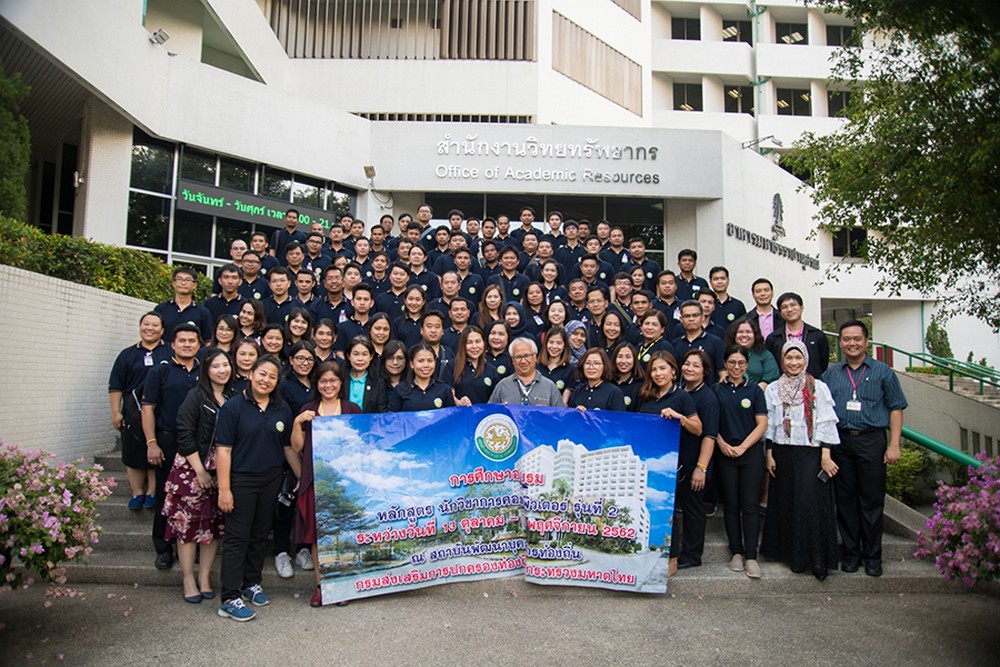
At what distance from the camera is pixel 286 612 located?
203 inches

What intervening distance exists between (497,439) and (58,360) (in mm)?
4788

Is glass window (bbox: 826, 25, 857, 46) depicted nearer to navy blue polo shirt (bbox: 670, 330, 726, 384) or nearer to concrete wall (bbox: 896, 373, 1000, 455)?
concrete wall (bbox: 896, 373, 1000, 455)

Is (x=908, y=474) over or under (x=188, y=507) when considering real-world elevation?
under

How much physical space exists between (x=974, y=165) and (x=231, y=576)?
26.0ft

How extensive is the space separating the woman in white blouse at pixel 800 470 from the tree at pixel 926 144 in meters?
3.41

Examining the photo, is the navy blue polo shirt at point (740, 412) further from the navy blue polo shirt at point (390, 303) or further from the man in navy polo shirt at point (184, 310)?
the man in navy polo shirt at point (184, 310)

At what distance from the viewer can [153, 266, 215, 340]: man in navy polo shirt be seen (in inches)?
286

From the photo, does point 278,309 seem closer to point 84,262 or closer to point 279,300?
point 279,300

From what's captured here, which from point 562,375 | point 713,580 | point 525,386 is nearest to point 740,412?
point 713,580

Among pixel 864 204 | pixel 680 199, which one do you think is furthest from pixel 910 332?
pixel 864 204

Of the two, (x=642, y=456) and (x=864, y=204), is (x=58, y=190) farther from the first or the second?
(x=864, y=204)

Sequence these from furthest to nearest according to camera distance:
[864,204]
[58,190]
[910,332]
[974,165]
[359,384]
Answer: [910,332] → [58,190] → [864,204] → [974,165] → [359,384]

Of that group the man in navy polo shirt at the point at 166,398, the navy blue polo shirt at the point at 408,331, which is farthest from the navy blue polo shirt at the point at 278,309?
the man in navy polo shirt at the point at 166,398

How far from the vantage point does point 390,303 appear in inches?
336
